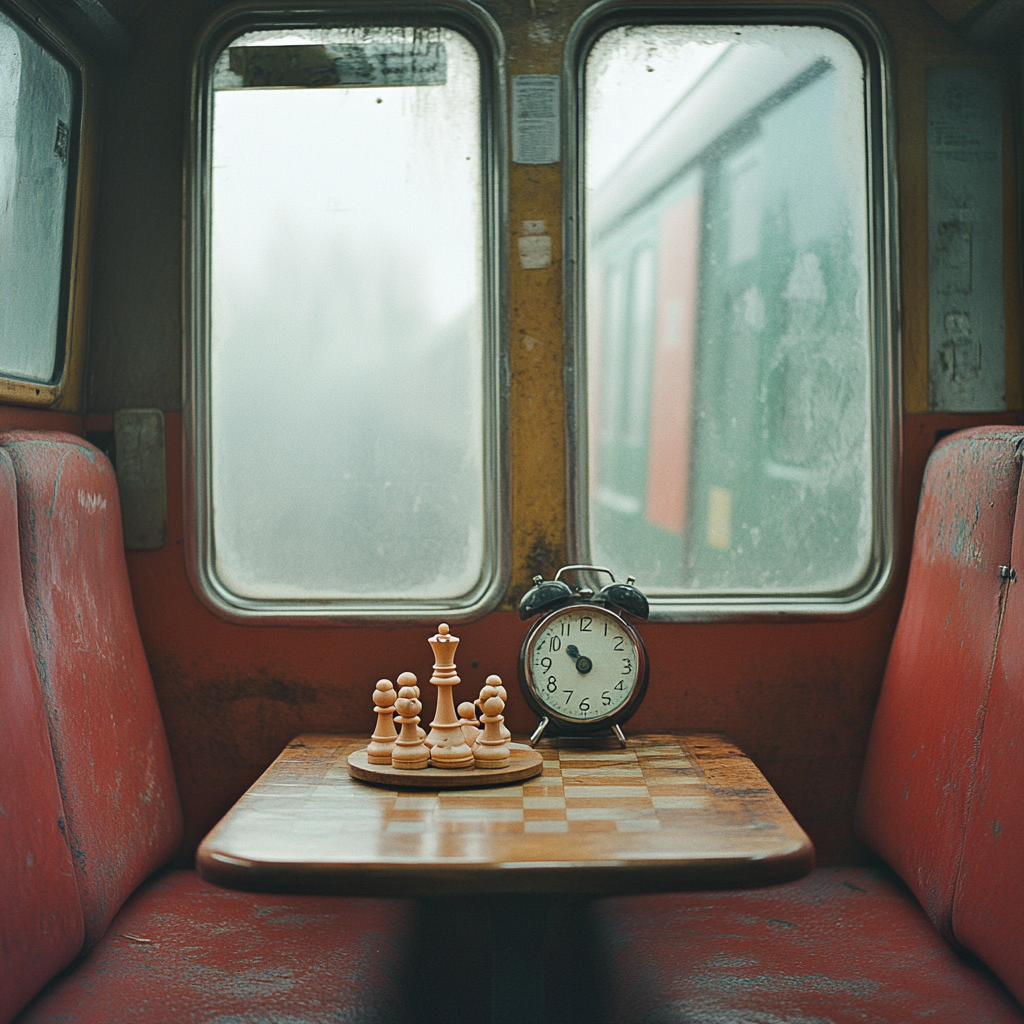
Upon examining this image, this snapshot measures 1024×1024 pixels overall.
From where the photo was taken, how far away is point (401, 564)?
2367 millimetres

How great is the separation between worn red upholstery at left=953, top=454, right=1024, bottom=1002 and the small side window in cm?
204

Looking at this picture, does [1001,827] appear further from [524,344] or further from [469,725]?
[524,344]

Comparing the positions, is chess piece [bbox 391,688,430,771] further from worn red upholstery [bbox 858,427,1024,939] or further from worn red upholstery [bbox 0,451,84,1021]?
worn red upholstery [bbox 858,427,1024,939]

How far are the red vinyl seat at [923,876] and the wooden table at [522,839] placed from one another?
27 cm

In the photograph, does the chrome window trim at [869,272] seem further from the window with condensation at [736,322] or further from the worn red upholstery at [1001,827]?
the worn red upholstery at [1001,827]

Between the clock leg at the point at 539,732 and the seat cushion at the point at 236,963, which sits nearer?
the seat cushion at the point at 236,963

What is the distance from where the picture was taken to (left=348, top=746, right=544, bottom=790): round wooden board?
1769mm

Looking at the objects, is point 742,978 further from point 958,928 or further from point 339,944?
point 339,944

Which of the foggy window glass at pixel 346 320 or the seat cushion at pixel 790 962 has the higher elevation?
the foggy window glass at pixel 346 320

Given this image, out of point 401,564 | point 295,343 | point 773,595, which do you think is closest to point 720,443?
point 773,595

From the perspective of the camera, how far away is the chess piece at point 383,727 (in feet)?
6.11

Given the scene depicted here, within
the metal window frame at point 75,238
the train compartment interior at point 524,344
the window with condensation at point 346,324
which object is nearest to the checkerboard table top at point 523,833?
the train compartment interior at point 524,344

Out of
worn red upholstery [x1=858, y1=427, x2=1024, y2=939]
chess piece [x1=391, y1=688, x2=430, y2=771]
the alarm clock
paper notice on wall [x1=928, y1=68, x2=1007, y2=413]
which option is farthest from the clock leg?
paper notice on wall [x1=928, y1=68, x2=1007, y2=413]

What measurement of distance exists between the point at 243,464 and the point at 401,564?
0.47 meters
